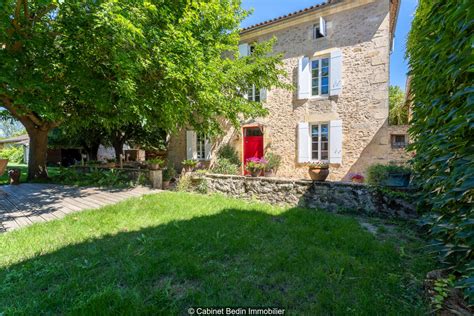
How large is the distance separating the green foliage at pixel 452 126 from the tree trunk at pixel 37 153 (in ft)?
42.4

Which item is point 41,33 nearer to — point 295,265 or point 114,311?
point 114,311

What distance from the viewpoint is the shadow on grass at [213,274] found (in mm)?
2221

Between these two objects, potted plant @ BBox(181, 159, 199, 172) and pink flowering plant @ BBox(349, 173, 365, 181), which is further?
potted plant @ BBox(181, 159, 199, 172)

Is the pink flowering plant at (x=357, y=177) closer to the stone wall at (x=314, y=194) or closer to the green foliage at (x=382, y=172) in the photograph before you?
the green foliage at (x=382, y=172)

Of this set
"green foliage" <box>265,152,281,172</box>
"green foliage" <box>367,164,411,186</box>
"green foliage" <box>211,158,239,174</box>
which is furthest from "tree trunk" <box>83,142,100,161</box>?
"green foliage" <box>367,164,411,186</box>

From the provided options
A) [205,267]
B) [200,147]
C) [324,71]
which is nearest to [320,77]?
[324,71]

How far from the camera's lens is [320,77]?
913 centimetres

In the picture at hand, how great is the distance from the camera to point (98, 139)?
15.7 metres

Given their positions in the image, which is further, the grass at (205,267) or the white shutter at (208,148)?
the white shutter at (208,148)

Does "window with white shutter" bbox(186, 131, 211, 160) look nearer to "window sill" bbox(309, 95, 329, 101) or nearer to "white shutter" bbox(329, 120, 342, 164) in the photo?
"window sill" bbox(309, 95, 329, 101)

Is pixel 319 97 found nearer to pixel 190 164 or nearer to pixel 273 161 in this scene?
pixel 273 161

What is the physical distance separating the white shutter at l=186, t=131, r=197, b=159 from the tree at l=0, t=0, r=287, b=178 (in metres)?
4.56

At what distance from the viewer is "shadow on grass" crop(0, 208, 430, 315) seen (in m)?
2.22

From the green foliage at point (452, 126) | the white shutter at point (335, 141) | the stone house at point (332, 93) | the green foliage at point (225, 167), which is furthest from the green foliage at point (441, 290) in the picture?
the green foliage at point (225, 167)
